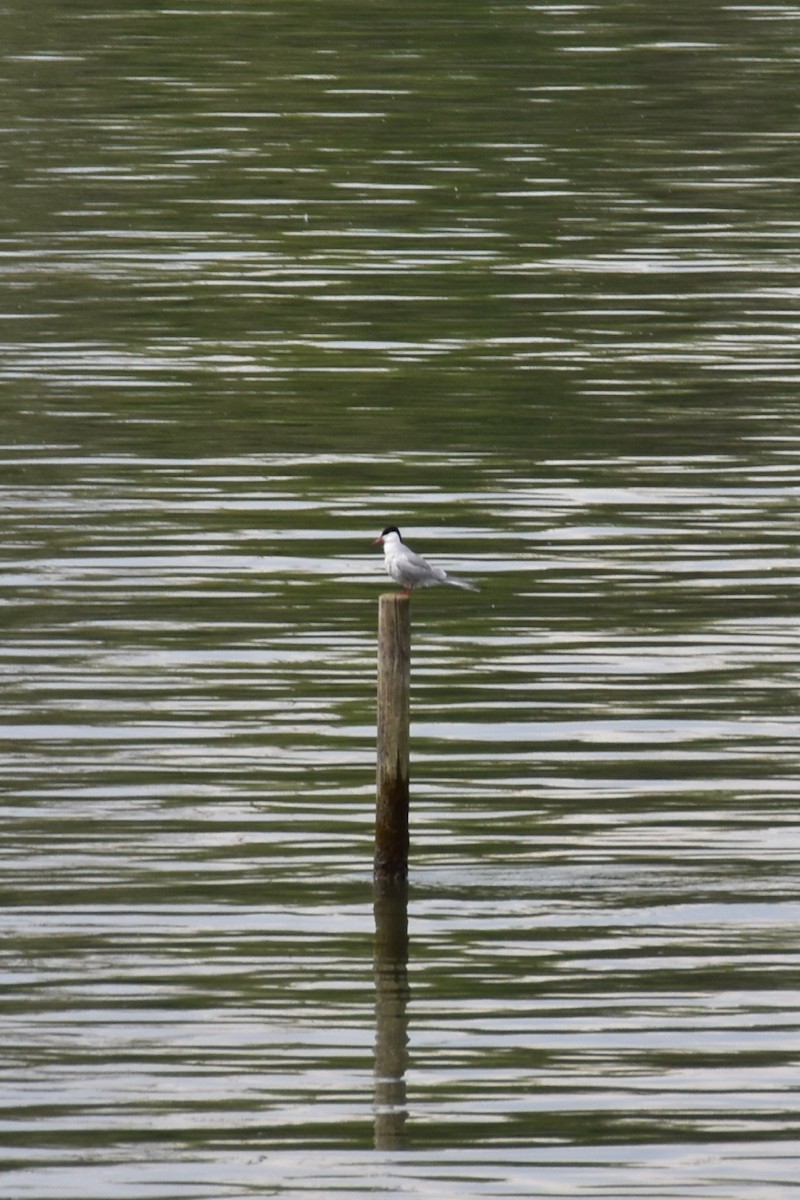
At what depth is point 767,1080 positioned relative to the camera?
12.3 metres

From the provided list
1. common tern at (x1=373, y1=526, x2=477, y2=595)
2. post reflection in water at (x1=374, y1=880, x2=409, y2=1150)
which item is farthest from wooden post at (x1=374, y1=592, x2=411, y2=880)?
common tern at (x1=373, y1=526, x2=477, y2=595)

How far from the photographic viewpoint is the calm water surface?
12.2 metres

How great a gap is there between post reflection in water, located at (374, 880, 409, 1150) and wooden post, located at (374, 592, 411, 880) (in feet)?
0.50

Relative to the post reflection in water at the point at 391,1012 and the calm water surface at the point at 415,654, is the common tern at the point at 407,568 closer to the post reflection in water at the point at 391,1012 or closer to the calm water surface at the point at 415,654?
the calm water surface at the point at 415,654

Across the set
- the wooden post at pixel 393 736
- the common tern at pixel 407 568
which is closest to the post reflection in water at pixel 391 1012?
the wooden post at pixel 393 736

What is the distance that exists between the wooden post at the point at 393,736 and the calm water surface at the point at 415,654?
24 cm

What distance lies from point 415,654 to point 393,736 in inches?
168

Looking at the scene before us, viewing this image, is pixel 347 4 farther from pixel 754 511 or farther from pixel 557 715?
pixel 557 715

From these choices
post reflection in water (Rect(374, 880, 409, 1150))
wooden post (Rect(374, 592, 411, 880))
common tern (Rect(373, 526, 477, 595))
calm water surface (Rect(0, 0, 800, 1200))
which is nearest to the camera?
post reflection in water (Rect(374, 880, 409, 1150))

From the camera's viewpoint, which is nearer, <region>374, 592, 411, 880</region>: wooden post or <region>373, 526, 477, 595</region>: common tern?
<region>374, 592, 411, 880</region>: wooden post

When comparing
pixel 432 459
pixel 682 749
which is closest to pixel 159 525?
pixel 432 459

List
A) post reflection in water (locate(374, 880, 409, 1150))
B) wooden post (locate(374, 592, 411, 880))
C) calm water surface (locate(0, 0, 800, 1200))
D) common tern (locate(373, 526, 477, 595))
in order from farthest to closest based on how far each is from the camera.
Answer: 1. common tern (locate(373, 526, 477, 595))
2. wooden post (locate(374, 592, 411, 880))
3. calm water surface (locate(0, 0, 800, 1200))
4. post reflection in water (locate(374, 880, 409, 1150))

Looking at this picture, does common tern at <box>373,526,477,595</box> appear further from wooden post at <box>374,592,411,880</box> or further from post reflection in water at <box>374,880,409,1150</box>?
post reflection in water at <box>374,880,409,1150</box>

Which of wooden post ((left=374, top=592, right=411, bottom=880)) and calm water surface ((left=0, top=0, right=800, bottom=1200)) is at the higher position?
wooden post ((left=374, top=592, right=411, bottom=880))
